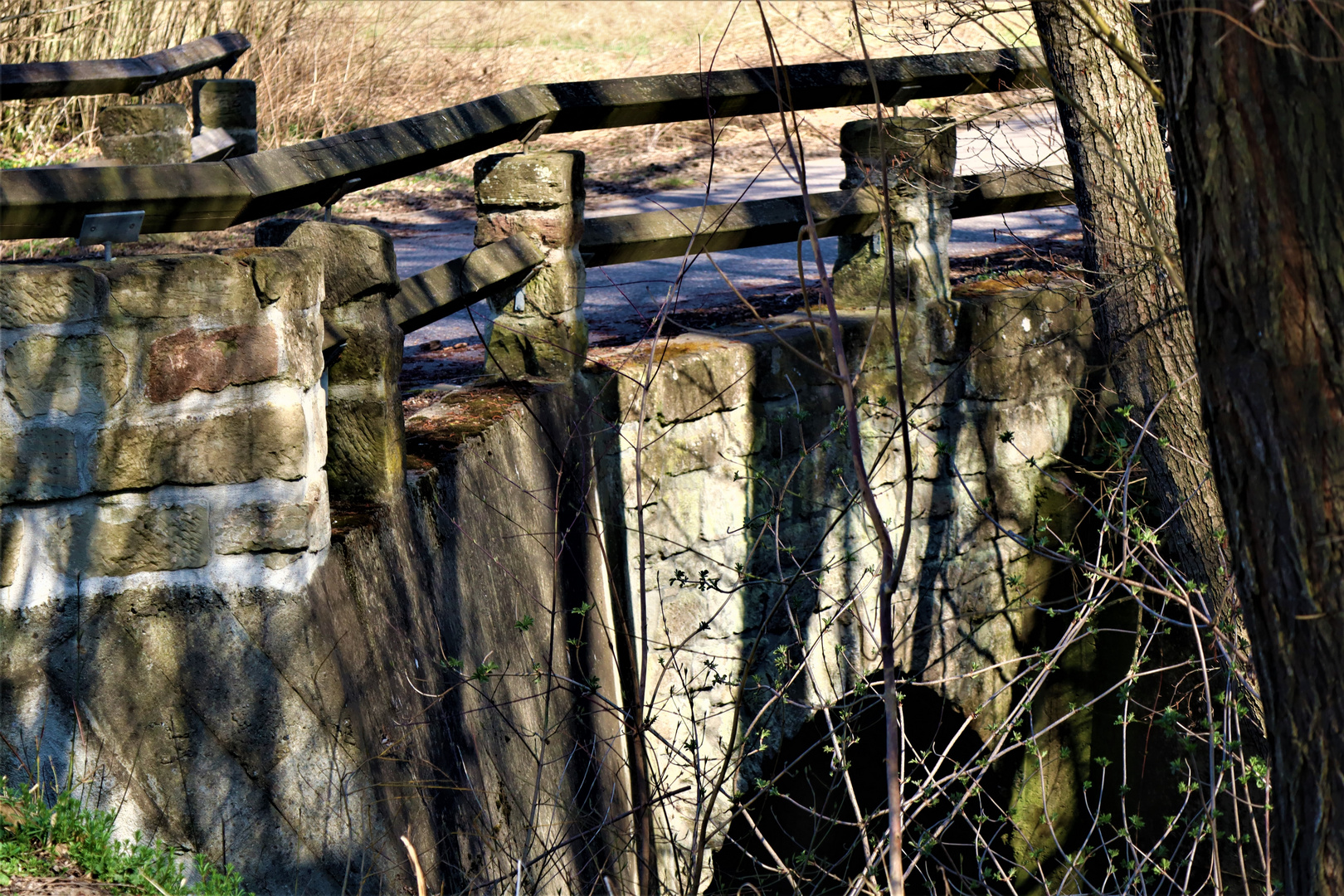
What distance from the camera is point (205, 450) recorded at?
7.81 ft

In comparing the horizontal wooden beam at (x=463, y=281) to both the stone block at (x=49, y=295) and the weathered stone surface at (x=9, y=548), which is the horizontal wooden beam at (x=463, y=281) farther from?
the weathered stone surface at (x=9, y=548)

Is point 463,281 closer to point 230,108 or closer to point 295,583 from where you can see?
point 295,583

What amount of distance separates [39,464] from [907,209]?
3397 millimetres

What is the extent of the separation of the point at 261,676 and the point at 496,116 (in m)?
1.80

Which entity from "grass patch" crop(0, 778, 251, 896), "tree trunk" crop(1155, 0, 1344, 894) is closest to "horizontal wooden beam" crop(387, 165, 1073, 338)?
"grass patch" crop(0, 778, 251, 896)

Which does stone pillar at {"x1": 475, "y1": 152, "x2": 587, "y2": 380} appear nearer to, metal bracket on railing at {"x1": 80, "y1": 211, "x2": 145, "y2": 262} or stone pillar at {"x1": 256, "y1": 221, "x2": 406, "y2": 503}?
stone pillar at {"x1": 256, "y1": 221, "x2": 406, "y2": 503}

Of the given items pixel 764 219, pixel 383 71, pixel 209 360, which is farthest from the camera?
pixel 383 71

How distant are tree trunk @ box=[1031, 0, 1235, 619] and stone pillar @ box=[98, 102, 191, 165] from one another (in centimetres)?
358

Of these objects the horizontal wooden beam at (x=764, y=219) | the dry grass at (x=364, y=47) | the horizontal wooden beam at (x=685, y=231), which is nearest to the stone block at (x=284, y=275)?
the horizontal wooden beam at (x=685, y=231)

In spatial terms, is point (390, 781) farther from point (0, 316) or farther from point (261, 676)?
point (0, 316)

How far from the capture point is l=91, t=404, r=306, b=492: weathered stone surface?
2.33 m

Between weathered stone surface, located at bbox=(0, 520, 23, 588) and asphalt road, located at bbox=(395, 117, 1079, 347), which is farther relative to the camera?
asphalt road, located at bbox=(395, 117, 1079, 347)

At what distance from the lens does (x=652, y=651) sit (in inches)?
173

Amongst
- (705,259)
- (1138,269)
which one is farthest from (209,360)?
(705,259)
